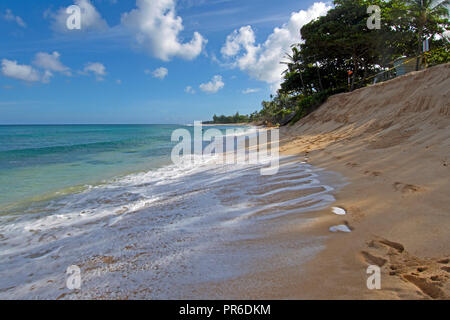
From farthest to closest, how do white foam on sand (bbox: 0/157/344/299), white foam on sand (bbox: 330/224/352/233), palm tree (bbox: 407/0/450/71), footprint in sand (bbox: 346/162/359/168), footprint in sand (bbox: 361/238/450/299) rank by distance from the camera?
palm tree (bbox: 407/0/450/71) < footprint in sand (bbox: 346/162/359/168) < white foam on sand (bbox: 330/224/352/233) < white foam on sand (bbox: 0/157/344/299) < footprint in sand (bbox: 361/238/450/299)

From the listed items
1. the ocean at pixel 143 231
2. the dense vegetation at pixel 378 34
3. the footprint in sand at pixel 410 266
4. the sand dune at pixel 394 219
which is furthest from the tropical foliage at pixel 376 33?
the footprint in sand at pixel 410 266

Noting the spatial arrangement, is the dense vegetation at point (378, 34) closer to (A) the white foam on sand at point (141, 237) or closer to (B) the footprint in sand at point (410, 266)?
(A) the white foam on sand at point (141, 237)

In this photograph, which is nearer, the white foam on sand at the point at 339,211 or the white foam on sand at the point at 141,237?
the white foam on sand at the point at 141,237

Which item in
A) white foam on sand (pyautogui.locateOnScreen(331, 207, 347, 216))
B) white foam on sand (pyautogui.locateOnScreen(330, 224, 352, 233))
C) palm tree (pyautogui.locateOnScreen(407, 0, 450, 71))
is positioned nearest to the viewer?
white foam on sand (pyautogui.locateOnScreen(330, 224, 352, 233))

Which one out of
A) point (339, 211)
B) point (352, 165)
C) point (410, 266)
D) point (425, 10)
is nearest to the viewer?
point (410, 266)

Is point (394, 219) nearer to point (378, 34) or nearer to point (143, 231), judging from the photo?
point (143, 231)

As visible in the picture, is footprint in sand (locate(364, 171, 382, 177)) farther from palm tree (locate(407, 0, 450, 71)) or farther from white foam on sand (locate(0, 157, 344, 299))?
palm tree (locate(407, 0, 450, 71))

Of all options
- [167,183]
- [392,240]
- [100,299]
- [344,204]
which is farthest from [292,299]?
[167,183]

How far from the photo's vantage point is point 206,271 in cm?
192

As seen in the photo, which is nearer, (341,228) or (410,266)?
(410,266)

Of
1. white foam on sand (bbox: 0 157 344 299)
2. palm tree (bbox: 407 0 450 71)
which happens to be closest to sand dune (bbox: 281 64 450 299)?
white foam on sand (bbox: 0 157 344 299)

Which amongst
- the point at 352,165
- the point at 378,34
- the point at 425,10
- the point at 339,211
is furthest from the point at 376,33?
the point at 339,211

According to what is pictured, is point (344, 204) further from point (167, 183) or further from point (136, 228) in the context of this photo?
point (167, 183)

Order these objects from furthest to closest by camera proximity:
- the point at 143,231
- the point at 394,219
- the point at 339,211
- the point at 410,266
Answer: the point at 143,231
the point at 339,211
the point at 394,219
the point at 410,266
